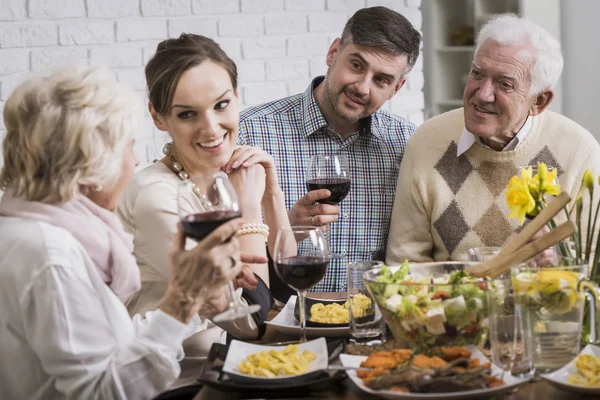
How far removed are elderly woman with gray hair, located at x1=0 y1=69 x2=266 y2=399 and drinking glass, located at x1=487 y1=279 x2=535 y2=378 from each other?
504 millimetres

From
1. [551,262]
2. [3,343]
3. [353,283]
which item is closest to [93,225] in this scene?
[3,343]

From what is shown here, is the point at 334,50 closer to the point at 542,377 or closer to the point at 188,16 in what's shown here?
the point at 188,16

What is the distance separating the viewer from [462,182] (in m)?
2.84

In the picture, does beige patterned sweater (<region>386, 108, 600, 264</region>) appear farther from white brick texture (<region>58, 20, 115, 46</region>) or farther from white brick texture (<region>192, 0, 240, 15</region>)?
white brick texture (<region>58, 20, 115, 46</region>)

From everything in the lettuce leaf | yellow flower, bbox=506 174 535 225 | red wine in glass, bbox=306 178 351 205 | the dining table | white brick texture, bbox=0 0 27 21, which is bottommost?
the dining table

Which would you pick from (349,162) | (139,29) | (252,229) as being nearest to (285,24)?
(139,29)

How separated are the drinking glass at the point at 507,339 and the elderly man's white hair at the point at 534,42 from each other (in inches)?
53.4

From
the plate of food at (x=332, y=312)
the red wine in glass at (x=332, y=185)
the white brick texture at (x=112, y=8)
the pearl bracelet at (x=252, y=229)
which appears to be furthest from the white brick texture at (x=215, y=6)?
the plate of food at (x=332, y=312)

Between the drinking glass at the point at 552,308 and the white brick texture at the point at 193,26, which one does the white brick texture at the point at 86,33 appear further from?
the drinking glass at the point at 552,308

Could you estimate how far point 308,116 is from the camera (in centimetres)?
306

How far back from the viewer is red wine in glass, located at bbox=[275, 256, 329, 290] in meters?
1.67

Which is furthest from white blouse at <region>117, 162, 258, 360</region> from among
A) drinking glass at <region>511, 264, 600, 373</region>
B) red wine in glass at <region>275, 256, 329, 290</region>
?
drinking glass at <region>511, 264, 600, 373</region>

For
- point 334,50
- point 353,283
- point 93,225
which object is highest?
point 334,50

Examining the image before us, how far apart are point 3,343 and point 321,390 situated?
0.66 m
